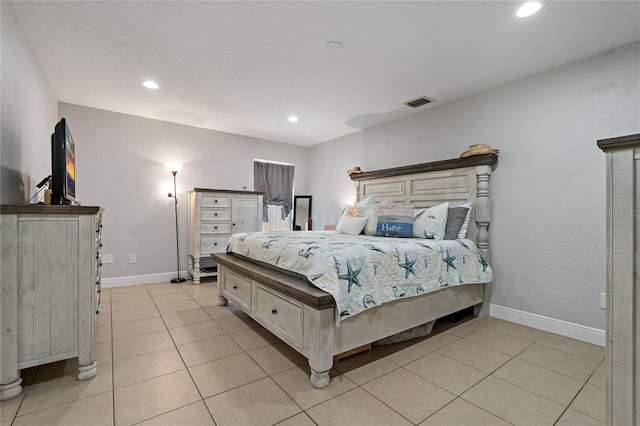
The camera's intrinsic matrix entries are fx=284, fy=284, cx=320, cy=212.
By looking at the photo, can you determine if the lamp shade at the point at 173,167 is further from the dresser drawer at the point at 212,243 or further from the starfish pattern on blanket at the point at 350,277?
the starfish pattern on blanket at the point at 350,277

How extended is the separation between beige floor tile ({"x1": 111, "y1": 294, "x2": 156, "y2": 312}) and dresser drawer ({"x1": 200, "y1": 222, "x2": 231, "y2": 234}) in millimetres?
1180

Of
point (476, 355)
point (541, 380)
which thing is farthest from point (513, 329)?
point (541, 380)

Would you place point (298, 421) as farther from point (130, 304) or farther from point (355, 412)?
point (130, 304)

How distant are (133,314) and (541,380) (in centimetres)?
339

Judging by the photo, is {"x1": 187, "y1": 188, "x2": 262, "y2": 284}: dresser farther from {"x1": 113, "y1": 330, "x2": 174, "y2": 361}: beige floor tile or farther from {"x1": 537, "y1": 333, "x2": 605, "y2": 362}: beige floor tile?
{"x1": 537, "y1": 333, "x2": 605, "y2": 362}: beige floor tile

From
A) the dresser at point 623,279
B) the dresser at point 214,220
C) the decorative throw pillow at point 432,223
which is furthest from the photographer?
the dresser at point 214,220

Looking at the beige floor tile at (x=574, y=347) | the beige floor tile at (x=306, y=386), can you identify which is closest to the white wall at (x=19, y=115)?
the beige floor tile at (x=306, y=386)

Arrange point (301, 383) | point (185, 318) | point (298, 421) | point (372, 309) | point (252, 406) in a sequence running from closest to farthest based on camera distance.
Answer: point (298, 421), point (252, 406), point (301, 383), point (372, 309), point (185, 318)

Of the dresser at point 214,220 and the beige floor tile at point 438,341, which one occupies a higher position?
the dresser at point 214,220

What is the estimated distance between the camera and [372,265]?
6.33ft

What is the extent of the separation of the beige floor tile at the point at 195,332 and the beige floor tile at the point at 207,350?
0.25 ft

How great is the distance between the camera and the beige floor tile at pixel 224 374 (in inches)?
64.5

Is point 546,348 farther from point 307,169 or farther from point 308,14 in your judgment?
point 307,169

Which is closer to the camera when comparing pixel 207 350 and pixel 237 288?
pixel 207 350
